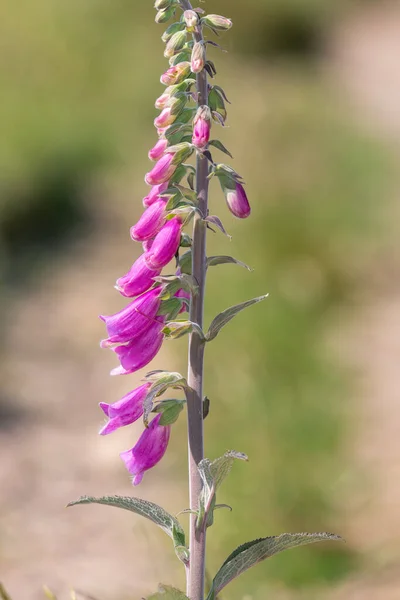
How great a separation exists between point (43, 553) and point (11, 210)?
400 centimetres

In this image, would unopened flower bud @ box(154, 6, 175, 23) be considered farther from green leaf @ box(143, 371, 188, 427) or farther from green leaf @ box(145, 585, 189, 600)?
green leaf @ box(145, 585, 189, 600)

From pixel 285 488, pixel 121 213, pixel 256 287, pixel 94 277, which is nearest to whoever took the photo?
pixel 285 488

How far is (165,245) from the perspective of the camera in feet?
5.15

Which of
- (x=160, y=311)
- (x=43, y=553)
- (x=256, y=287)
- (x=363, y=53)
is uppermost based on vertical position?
(x=363, y=53)

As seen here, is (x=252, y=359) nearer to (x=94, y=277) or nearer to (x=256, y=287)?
(x=256, y=287)

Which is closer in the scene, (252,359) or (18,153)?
(252,359)

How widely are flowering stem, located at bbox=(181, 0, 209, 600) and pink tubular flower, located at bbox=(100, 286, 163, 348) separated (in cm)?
7

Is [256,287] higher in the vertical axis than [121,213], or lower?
lower

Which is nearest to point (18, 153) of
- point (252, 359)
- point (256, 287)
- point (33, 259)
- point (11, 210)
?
point (11, 210)

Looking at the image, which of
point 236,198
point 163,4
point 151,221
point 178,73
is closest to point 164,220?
point 151,221

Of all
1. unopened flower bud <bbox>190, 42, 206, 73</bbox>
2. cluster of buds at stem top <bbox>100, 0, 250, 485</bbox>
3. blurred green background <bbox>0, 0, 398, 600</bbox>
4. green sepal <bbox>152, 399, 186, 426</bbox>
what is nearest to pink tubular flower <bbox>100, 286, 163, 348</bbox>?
cluster of buds at stem top <bbox>100, 0, 250, 485</bbox>

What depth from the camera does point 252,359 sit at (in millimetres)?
4613

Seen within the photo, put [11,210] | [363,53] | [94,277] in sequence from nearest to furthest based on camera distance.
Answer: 1. [94,277]
2. [11,210]
3. [363,53]

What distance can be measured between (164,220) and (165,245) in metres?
0.06
